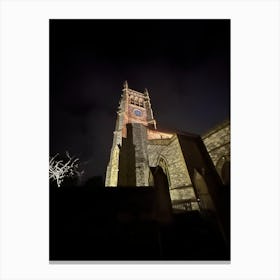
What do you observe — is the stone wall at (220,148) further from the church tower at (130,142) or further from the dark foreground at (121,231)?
the church tower at (130,142)

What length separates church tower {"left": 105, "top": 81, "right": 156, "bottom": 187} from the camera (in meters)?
9.65

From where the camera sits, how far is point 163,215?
3.34 m

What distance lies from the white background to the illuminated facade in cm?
90

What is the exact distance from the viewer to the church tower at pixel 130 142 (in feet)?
31.7

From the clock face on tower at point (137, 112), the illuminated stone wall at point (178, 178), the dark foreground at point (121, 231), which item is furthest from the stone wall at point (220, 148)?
the clock face on tower at point (137, 112)

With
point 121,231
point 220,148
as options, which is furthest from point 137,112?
point 121,231
